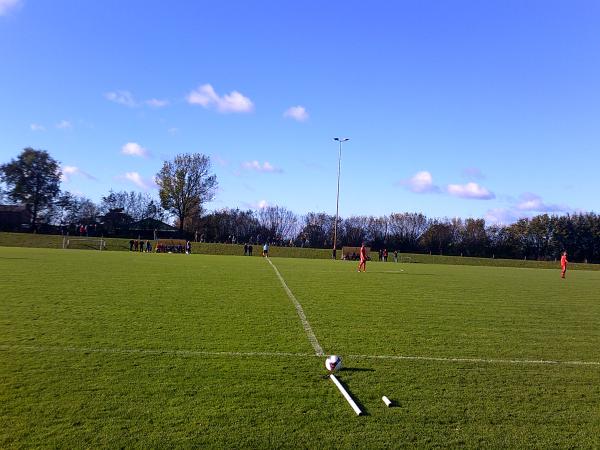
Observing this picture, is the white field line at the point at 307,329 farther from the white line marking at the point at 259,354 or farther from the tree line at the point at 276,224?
the tree line at the point at 276,224

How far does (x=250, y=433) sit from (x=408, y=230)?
9847 centimetres

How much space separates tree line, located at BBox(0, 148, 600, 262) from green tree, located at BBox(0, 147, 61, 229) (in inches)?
5.4

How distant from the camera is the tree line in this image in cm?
7981

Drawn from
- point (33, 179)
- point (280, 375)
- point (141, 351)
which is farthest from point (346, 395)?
point (33, 179)

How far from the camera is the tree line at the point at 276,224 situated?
262 feet

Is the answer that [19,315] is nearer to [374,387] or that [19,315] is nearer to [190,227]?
[374,387]

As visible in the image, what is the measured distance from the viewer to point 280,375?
643 centimetres

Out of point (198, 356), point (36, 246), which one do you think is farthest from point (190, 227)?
point (198, 356)

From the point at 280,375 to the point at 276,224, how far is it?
9907cm

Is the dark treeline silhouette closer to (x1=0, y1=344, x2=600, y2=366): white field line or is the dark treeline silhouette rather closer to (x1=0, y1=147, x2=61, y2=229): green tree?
(x1=0, y1=147, x2=61, y2=229): green tree

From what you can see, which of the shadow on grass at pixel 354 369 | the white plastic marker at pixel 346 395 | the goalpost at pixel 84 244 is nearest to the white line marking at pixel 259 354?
the shadow on grass at pixel 354 369

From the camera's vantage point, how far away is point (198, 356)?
23.6 feet

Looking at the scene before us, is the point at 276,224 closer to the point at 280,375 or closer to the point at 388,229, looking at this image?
the point at 388,229

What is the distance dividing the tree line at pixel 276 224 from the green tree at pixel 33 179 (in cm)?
14
